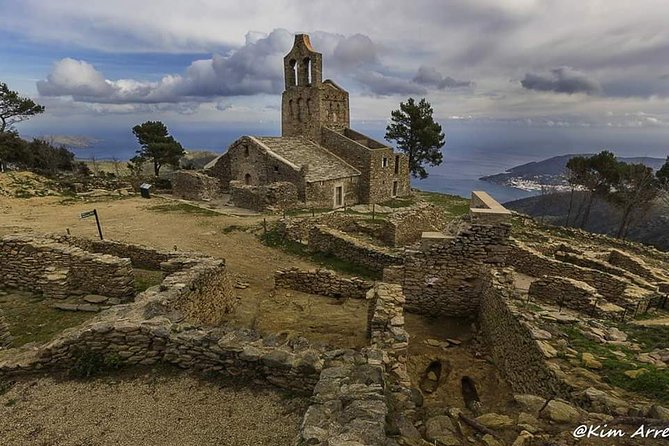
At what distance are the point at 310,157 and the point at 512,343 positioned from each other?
27.5 metres

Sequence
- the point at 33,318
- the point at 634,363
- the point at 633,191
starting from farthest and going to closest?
1. the point at 633,191
2. the point at 33,318
3. the point at 634,363

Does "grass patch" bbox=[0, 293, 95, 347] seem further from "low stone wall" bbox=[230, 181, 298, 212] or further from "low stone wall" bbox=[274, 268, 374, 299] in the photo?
"low stone wall" bbox=[230, 181, 298, 212]

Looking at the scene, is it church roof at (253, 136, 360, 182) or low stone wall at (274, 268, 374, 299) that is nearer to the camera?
low stone wall at (274, 268, 374, 299)

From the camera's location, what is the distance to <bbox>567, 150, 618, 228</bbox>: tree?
3304 centimetres

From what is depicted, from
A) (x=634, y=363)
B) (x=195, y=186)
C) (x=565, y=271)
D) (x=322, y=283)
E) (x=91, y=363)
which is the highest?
(x=195, y=186)

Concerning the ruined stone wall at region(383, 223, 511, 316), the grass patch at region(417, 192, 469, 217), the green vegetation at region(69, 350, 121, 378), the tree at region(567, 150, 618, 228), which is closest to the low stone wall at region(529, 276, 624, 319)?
the ruined stone wall at region(383, 223, 511, 316)

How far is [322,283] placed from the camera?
12.4 metres

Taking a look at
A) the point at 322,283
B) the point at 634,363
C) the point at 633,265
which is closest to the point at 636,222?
the point at 633,265

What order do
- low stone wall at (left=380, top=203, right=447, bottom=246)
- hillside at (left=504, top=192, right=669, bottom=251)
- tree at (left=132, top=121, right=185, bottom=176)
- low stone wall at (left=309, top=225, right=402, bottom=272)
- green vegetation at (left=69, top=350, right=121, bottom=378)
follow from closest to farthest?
green vegetation at (left=69, top=350, right=121, bottom=378) → low stone wall at (left=309, top=225, right=402, bottom=272) → low stone wall at (left=380, top=203, right=447, bottom=246) → hillside at (left=504, top=192, right=669, bottom=251) → tree at (left=132, top=121, right=185, bottom=176)

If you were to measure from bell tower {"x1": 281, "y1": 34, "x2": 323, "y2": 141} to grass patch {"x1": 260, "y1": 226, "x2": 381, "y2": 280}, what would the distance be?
2011 cm

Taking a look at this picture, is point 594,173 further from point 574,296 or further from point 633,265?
point 574,296

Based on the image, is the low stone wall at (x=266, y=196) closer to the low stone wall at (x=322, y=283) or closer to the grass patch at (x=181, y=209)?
the grass patch at (x=181, y=209)

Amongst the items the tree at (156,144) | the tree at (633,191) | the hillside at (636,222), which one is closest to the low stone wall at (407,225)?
the hillside at (636,222)

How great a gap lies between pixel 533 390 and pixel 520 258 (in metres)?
9.52
